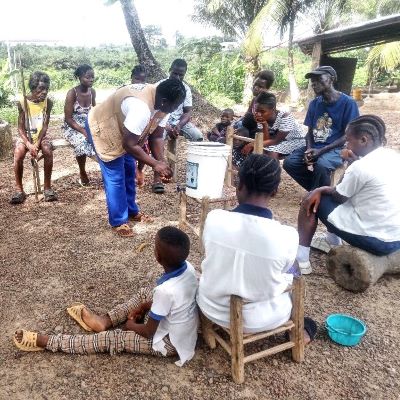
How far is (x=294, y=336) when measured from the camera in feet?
7.40

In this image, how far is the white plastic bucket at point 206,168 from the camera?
10.2 ft

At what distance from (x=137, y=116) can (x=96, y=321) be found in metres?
1.54

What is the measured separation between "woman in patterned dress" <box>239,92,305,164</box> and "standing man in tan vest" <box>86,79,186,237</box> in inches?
43.2

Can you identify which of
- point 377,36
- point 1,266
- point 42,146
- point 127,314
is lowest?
point 1,266

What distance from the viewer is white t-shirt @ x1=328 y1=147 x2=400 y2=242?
281cm

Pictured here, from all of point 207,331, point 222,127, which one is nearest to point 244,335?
point 207,331

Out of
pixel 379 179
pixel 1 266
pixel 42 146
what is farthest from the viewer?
pixel 42 146

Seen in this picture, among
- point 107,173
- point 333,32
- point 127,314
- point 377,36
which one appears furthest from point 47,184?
point 377,36

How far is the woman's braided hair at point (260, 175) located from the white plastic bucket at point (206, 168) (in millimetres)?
1110

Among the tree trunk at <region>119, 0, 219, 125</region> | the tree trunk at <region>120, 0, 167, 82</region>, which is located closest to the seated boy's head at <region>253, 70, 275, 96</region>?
the tree trunk at <region>119, 0, 219, 125</region>

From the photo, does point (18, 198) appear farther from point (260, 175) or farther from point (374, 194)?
point (374, 194)

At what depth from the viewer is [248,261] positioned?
74.2 inches

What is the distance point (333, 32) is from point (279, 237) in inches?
307

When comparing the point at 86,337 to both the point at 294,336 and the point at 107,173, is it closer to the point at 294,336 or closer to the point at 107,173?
the point at 294,336
